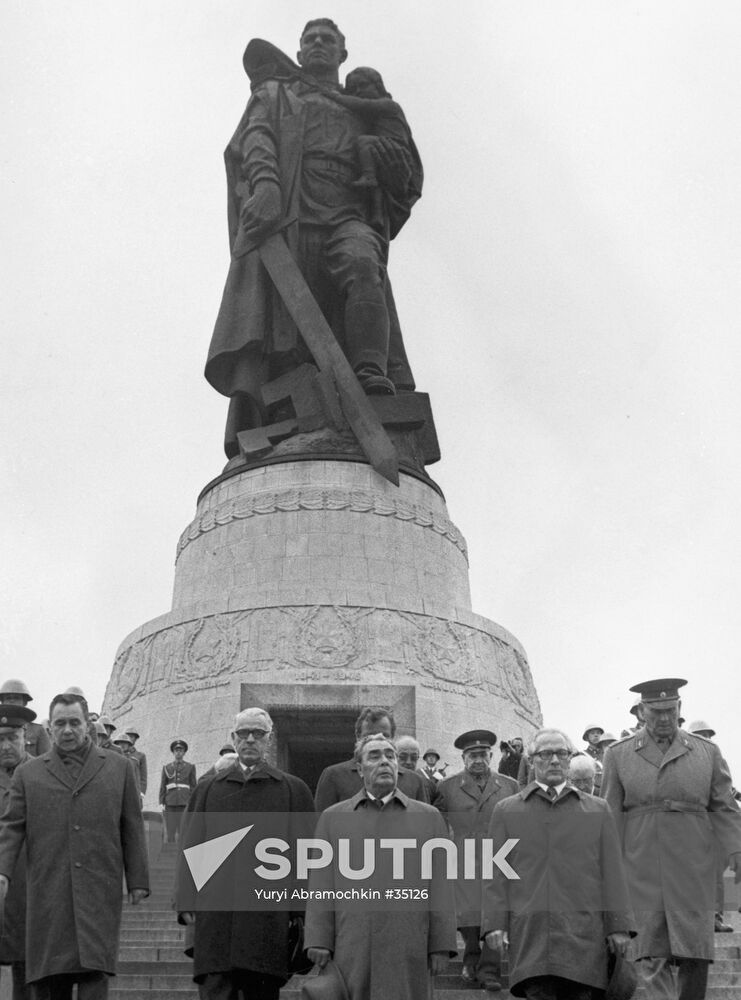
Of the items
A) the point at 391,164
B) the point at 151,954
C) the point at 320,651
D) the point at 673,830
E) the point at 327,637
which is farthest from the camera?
the point at 391,164

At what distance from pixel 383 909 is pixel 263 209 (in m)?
14.3

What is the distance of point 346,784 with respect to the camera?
741 centimetres

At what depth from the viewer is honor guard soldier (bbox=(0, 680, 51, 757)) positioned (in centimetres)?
945

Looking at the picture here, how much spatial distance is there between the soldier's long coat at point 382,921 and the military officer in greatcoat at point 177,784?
732 centimetres

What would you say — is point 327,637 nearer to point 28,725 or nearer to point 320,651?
point 320,651

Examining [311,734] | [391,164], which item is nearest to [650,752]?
[311,734]

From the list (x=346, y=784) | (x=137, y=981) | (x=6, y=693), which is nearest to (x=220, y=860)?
(x=346, y=784)

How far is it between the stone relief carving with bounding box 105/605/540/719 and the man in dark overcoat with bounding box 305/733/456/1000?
8770 mm

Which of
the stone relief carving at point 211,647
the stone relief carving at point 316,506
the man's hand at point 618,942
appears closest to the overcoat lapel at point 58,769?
the man's hand at point 618,942

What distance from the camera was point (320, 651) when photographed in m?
14.8

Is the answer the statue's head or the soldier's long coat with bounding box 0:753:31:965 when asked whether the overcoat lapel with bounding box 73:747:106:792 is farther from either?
the statue's head

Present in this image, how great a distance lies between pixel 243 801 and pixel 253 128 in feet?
48.2

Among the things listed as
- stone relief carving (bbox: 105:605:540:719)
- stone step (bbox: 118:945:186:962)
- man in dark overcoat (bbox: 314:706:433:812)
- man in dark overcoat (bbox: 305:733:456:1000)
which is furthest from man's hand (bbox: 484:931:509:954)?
stone relief carving (bbox: 105:605:540:719)

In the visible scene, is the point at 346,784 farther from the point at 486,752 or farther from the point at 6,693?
the point at 6,693
